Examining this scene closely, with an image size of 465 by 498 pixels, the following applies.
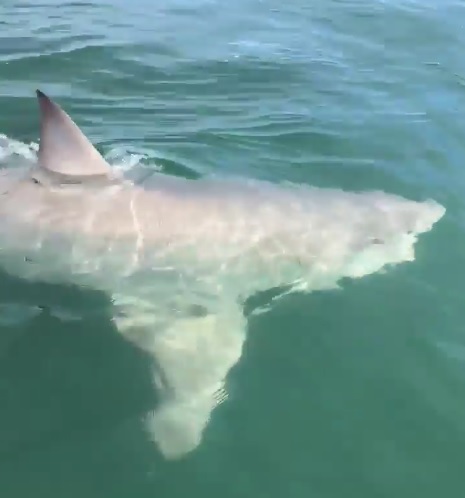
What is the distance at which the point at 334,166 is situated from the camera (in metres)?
9.07

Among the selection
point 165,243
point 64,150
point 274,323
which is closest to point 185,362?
point 274,323

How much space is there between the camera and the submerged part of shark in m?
6.41

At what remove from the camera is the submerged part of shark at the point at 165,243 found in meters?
6.41

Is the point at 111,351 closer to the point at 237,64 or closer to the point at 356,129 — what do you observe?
the point at 356,129

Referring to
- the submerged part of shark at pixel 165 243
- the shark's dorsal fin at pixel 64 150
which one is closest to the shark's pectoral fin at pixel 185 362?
the submerged part of shark at pixel 165 243

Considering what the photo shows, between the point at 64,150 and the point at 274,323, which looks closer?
the point at 274,323

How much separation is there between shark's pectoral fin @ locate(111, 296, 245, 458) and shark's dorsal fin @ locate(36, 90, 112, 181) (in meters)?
1.44

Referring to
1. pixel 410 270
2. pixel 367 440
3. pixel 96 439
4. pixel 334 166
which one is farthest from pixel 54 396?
pixel 334 166

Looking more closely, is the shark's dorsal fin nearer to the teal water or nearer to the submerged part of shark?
the submerged part of shark

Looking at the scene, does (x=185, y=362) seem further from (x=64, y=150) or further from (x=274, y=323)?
(x=64, y=150)

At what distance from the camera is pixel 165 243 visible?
21.8 ft

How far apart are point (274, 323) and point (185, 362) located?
3.06ft

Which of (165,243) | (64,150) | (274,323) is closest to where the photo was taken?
(274,323)

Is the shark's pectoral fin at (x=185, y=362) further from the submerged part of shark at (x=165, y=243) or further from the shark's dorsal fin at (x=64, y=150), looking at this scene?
the shark's dorsal fin at (x=64, y=150)
